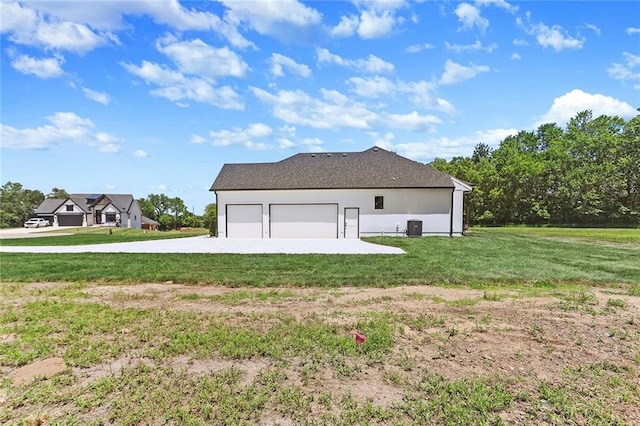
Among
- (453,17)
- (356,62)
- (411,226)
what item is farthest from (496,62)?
(411,226)

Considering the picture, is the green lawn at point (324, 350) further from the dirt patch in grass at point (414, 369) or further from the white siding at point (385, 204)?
the white siding at point (385, 204)

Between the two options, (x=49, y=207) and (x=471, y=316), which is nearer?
(x=471, y=316)

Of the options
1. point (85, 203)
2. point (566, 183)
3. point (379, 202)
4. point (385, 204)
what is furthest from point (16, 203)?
point (566, 183)

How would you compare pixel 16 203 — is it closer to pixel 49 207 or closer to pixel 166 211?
pixel 49 207

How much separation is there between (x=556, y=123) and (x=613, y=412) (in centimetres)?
6076

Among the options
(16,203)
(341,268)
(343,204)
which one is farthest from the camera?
(16,203)

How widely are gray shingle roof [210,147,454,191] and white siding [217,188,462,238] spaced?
1.28ft

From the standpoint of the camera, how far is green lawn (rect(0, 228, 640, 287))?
7.45m

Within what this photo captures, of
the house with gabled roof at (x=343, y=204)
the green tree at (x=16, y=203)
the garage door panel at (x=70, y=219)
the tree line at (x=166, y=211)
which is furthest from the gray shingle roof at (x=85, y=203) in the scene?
the house with gabled roof at (x=343, y=204)

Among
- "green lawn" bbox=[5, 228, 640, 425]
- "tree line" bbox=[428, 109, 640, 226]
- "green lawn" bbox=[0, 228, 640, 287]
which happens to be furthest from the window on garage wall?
"tree line" bbox=[428, 109, 640, 226]

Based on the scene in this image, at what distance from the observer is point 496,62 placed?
11.5m

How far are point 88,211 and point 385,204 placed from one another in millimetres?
43389

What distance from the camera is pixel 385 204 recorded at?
2014 centimetres

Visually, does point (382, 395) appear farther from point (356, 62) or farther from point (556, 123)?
point (556, 123)
